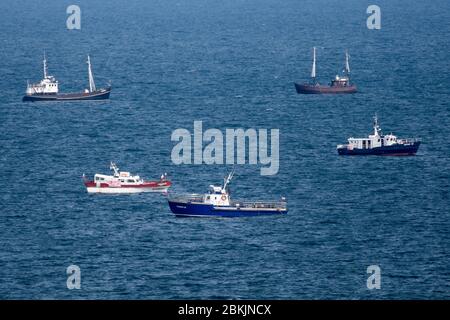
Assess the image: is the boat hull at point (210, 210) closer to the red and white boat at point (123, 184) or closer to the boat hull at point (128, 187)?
the boat hull at point (128, 187)

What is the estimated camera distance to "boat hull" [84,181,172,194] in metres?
190

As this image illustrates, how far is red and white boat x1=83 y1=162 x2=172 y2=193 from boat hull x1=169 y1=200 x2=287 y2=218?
1611 centimetres

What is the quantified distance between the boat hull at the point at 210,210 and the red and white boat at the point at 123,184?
16.1 m

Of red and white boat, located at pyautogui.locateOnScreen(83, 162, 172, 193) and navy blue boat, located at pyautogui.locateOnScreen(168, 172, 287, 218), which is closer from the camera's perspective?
navy blue boat, located at pyautogui.locateOnScreen(168, 172, 287, 218)

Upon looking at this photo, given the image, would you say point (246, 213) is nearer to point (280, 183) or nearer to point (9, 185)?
point (280, 183)

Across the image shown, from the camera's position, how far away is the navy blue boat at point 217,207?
567 feet

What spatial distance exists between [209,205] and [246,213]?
15.5ft

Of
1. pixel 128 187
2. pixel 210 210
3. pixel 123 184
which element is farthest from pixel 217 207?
pixel 123 184

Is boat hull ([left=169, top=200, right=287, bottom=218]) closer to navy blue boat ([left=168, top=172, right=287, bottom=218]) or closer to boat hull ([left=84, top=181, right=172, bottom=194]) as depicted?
navy blue boat ([left=168, top=172, right=287, bottom=218])

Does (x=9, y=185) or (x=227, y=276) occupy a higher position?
(x=9, y=185)

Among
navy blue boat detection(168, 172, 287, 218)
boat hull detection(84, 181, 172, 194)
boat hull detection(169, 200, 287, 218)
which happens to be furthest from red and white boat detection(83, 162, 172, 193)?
boat hull detection(169, 200, 287, 218)

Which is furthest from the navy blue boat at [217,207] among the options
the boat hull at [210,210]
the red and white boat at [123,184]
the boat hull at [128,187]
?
the red and white boat at [123,184]
